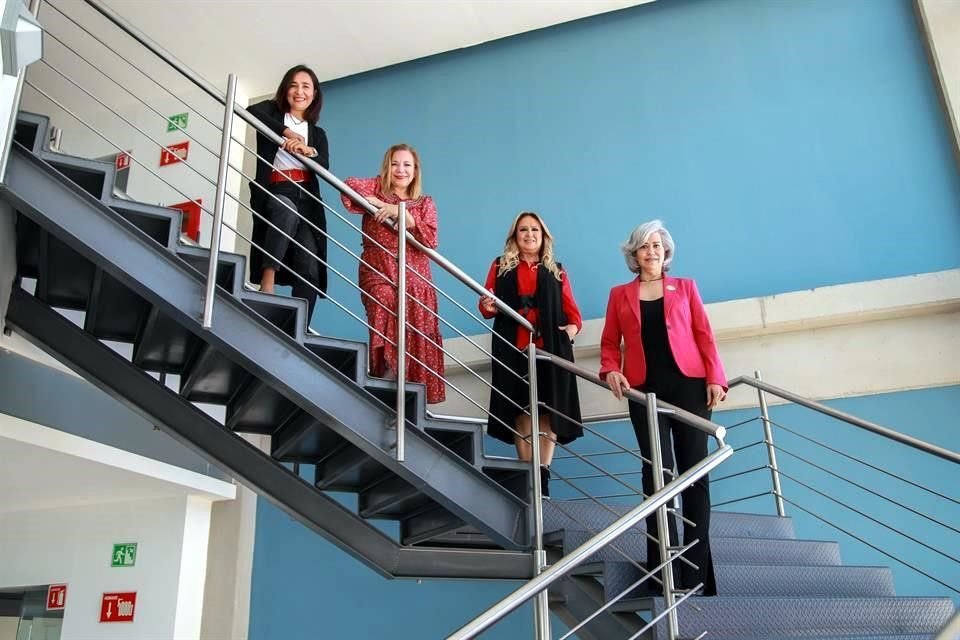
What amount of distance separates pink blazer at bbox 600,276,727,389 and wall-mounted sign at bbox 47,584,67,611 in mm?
4350

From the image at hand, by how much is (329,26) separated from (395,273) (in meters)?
2.92

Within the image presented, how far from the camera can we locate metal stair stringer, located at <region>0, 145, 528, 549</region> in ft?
9.52

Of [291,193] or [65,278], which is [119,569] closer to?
[65,278]

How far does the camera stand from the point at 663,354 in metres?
3.46

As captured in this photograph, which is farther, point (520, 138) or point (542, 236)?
point (520, 138)

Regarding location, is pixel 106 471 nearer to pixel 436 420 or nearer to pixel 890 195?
pixel 436 420

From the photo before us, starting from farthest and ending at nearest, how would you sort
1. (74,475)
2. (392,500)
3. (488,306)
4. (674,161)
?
(674,161) < (74,475) < (488,306) < (392,500)

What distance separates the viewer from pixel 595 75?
18.4 feet

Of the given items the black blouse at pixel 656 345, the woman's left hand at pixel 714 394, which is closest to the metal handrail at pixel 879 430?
the woman's left hand at pixel 714 394

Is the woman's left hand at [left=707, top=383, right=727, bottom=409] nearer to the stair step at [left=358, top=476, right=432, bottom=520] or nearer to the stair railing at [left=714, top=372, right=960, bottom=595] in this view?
the stair railing at [left=714, top=372, right=960, bottom=595]

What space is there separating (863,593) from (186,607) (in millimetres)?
4068

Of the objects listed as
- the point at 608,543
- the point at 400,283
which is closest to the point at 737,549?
the point at 608,543

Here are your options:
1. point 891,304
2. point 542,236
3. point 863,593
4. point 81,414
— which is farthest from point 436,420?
point 81,414

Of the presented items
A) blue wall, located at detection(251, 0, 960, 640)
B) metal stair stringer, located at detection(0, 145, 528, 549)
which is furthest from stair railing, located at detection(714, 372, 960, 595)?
metal stair stringer, located at detection(0, 145, 528, 549)
